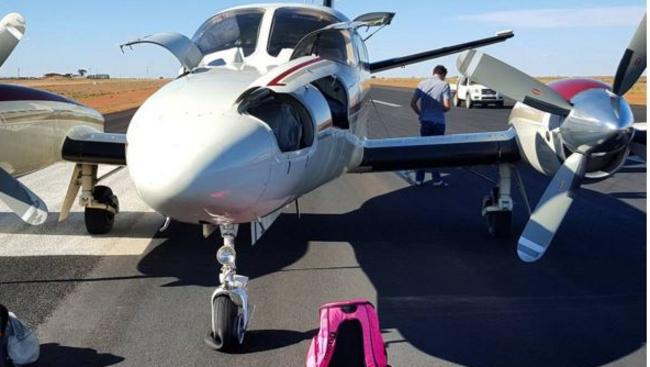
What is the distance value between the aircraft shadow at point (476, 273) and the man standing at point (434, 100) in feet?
5.97

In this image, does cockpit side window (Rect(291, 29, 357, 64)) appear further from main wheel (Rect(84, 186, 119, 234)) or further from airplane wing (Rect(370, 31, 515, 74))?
main wheel (Rect(84, 186, 119, 234))

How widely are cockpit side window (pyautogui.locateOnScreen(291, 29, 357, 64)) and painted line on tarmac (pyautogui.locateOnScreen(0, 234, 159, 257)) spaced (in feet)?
10.8

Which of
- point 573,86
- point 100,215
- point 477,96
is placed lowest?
point 477,96

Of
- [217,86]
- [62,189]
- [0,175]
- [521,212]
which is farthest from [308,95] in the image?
[62,189]

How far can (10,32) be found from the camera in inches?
268

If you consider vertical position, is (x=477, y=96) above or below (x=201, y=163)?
below

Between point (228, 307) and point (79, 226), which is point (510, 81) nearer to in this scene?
point (228, 307)

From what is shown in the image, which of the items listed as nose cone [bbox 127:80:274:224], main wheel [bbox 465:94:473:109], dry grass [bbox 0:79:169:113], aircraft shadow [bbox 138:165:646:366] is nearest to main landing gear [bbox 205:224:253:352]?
nose cone [bbox 127:80:274:224]

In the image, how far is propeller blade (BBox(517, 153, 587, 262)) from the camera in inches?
246

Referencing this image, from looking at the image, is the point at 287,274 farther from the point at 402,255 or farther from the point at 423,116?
the point at 423,116

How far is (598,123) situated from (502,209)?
268 centimetres

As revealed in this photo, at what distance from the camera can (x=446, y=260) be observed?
751 cm

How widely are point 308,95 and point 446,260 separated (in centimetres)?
313

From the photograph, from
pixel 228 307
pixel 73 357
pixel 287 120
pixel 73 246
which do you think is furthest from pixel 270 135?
pixel 73 246
